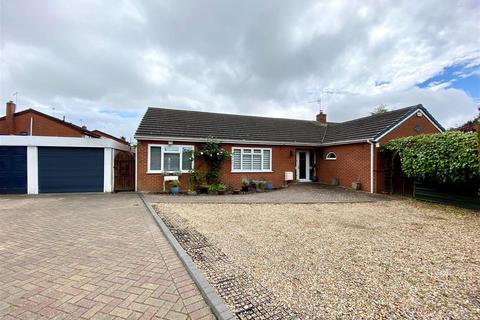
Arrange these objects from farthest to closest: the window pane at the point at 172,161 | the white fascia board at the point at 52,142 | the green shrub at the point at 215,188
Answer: the window pane at the point at 172,161
the green shrub at the point at 215,188
the white fascia board at the point at 52,142

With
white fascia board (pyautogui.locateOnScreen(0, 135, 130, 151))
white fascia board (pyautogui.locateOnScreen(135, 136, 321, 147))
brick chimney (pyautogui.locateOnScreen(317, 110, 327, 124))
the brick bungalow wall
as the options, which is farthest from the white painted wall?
brick chimney (pyautogui.locateOnScreen(317, 110, 327, 124))

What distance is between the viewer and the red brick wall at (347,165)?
42.4 ft

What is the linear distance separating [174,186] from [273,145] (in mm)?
6805

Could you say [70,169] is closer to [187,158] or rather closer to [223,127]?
[187,158]

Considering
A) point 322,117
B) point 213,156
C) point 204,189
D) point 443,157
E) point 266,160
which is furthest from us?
point 322,117

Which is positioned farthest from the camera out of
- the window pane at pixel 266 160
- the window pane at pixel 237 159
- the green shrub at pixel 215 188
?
the window pane at pixel 266 160

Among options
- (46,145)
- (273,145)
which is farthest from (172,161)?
Answer: (273,145)

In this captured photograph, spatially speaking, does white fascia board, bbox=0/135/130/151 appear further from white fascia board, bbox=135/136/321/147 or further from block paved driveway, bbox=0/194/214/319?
block paved driveway, bbox=0/194/214/319

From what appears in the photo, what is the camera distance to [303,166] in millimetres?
16844

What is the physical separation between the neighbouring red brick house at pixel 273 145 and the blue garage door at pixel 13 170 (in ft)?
18.2

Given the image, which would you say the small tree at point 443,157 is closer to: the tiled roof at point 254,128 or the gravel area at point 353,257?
the gravel area at point 353,257

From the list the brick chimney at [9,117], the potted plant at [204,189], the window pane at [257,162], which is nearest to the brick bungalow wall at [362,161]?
the window pane at [257,162]

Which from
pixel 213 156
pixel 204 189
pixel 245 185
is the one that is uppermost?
pixel 213 156

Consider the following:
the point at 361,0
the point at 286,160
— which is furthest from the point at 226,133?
the point at 361,0
